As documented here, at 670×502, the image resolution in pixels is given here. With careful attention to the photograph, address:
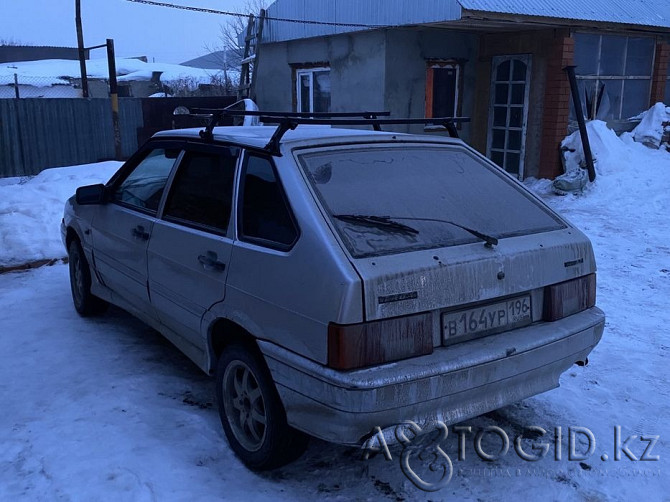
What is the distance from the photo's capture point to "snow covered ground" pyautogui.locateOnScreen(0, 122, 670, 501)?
2867 mm

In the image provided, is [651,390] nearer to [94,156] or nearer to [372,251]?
[372,251]

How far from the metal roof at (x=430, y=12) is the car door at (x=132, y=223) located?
6.71 meters

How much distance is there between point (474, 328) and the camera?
276 cm

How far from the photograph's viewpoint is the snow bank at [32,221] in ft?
22.3

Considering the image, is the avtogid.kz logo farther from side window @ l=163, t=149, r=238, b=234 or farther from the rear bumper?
side window @ l=163, t=149, r=238, b=234

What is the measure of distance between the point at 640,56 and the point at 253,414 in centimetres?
1259

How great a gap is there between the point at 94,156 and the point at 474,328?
45.2 ft

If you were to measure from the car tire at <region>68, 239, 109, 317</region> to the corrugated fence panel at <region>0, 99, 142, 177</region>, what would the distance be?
9.70 meters

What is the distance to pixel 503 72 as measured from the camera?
12062mm

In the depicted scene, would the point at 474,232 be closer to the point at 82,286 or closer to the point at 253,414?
the point at 253,414

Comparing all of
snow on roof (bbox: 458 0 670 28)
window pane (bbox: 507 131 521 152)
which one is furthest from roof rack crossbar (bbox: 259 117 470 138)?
window pane (bbox: 507 131 521 152)

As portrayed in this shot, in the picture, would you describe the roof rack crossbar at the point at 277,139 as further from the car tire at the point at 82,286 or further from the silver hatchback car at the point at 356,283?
the car tire at the point at 82,286

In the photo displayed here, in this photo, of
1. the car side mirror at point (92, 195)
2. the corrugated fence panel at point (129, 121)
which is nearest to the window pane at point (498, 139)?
the corrugated fence panel at point (129, 121)

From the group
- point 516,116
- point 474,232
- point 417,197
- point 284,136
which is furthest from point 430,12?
point 474,232
